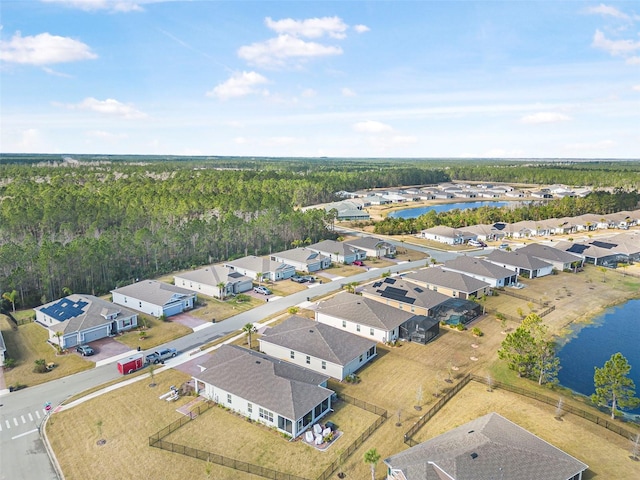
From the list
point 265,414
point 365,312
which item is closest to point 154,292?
point 365,312

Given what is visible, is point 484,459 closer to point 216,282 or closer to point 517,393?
point 517,393

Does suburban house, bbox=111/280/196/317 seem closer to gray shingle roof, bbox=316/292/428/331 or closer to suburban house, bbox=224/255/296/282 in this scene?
suburban house, bbox=224/255/296/282

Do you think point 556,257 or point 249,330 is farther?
point 556,257

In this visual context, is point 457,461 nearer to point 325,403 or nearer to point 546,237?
point 325,403

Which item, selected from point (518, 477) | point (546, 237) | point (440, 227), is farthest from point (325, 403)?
point (546, 237)

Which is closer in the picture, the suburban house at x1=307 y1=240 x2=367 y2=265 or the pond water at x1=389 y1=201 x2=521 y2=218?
the suburban house at x1=307 y1=240 x2=367 y2=265

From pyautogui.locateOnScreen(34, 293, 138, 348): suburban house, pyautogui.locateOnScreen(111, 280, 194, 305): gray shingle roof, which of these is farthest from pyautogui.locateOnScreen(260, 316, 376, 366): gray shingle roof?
pyautogui.locateOnScreen(34, 293, 138, 348): suburban house
